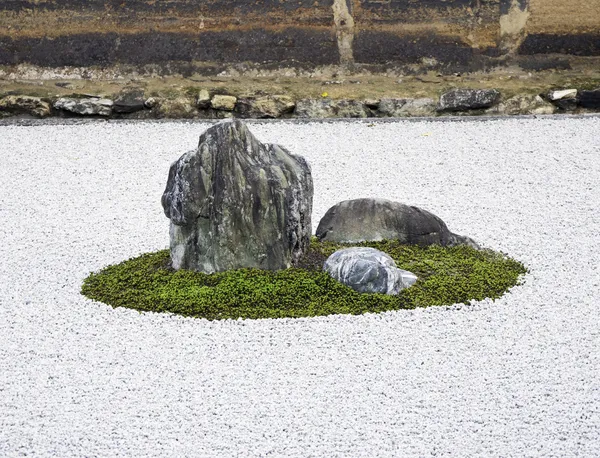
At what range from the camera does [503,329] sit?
603 centimetres

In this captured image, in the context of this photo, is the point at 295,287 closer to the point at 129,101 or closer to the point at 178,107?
the point at 178,107

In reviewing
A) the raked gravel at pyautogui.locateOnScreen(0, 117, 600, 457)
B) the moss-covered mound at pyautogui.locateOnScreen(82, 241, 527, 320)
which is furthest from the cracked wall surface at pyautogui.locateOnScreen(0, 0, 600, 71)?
the moss-covered mound at pyautogui.locateOnScreen(82, 241, 527, 320)

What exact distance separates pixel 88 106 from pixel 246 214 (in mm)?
6500

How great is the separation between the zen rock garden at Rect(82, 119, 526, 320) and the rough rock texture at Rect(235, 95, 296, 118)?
5493 millimetres

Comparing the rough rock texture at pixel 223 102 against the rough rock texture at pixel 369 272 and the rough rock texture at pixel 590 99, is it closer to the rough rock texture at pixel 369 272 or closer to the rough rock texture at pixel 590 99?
the rough rock texture at pixel 590 99

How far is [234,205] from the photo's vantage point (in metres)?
6.74

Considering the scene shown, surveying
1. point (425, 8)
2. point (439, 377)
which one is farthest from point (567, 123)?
point (439, 377)

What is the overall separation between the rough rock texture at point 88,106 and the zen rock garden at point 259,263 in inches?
227

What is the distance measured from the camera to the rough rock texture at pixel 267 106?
1256 centimetres

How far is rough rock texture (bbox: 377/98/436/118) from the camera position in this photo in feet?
41.2

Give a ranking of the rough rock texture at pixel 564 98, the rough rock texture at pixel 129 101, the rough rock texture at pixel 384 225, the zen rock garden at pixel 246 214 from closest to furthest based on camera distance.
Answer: the zen rock garden at pixel 246 214
the rough rock texture at pixel 384 225
the rough rock texture at pixel 564 98
the rough rock texture at pixel 129 101

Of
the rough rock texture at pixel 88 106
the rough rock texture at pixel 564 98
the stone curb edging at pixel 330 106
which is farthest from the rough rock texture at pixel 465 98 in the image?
the rough rock texture at pixel 88 106

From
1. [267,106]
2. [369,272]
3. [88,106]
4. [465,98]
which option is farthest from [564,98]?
[369,272]

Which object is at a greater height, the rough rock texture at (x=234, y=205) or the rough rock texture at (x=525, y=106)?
the rough rock texture at (x=234, y=205)
